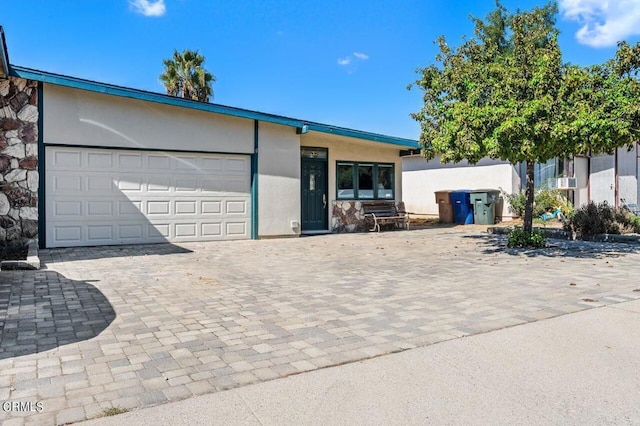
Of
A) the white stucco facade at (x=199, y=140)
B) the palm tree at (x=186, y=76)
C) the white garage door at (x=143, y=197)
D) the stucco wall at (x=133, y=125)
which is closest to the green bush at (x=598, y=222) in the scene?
the white stucco facade at (x=199, y=140)

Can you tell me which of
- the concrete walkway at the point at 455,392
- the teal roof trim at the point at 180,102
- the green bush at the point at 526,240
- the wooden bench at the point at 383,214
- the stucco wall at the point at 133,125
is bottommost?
the concrete walkway at the point at 455,392

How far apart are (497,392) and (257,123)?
430 inches

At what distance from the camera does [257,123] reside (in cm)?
1320

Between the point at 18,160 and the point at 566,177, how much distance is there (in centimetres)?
1825

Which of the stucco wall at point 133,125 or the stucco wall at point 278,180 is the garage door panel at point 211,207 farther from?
the stucco wall at point 133,125

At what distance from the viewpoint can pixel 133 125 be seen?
11602mm

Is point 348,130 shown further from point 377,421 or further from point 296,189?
point 377,421

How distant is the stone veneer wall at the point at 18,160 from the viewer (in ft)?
34.2

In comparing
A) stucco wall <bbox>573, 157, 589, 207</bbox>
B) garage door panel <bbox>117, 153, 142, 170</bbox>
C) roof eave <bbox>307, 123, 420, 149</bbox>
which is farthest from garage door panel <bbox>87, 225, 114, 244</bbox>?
stucco wall <bbox>573, 157, 589, 207</bbox>

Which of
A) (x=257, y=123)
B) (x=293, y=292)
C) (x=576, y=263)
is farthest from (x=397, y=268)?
(x=257, y=123)

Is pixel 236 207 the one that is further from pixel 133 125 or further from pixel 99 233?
pixel 99 233

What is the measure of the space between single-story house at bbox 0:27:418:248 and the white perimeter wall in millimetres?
6786

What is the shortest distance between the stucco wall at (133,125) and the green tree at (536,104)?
5587 millimetres

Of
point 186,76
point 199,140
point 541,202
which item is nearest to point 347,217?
point 199,140
